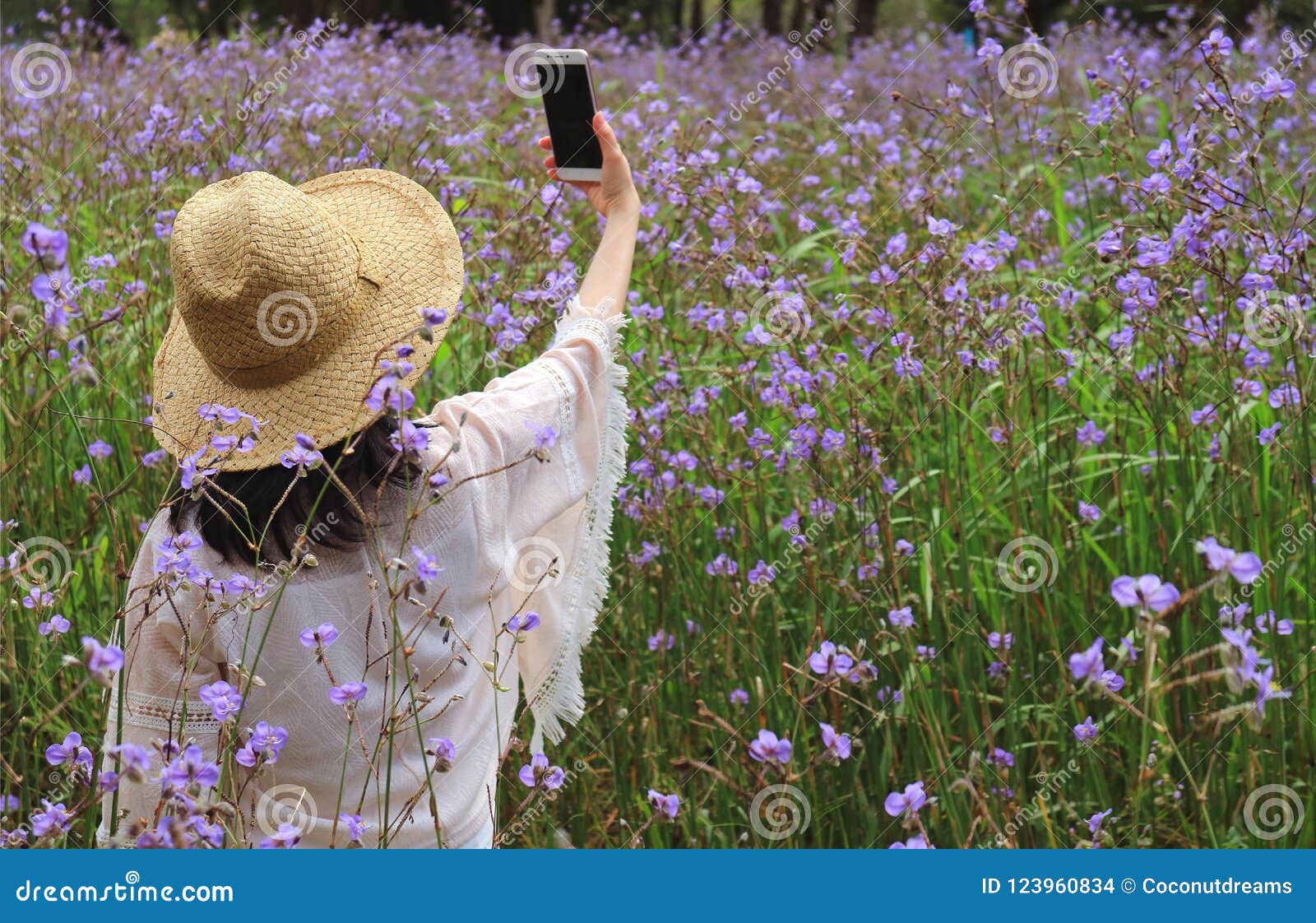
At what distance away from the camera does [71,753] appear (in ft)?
4.73

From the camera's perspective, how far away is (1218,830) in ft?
7.00

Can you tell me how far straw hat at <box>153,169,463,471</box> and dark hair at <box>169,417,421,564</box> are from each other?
47 mm

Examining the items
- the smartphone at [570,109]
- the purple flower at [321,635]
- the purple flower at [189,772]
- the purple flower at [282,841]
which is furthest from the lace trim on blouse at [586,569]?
the purple flower at [189,772]

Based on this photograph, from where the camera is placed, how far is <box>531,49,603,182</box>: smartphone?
6.81 feet

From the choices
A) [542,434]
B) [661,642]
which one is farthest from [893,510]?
[542,434]

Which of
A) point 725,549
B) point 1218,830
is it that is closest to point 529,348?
point 725,549

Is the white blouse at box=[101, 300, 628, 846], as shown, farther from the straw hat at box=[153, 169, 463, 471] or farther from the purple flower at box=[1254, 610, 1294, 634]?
the purple flower at box=[1254, 610, 1294, 634]

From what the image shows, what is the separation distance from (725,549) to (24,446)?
1488 millimetres

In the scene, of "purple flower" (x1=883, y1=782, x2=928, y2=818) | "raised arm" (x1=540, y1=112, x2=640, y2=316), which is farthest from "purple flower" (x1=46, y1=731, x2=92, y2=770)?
"raised arm" (x1=540, y1=112, x2=640, y2=316)

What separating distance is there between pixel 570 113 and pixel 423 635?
92 cm

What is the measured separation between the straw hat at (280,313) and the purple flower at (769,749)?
618 millimetres

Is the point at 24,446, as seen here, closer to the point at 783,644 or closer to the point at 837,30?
the point at 783,644

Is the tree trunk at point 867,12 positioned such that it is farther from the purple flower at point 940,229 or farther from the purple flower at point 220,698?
the purple flower at point 220,698

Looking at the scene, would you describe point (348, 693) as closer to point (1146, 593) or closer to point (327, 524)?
point (327, 524)
